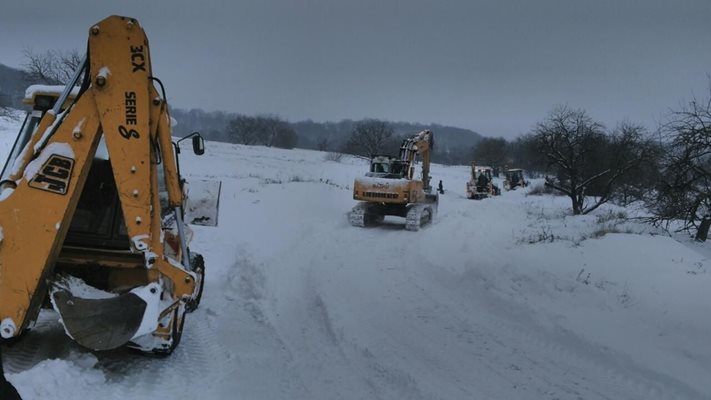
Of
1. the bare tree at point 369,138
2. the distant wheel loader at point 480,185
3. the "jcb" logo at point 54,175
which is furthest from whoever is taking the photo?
the bare tree at point 369,138

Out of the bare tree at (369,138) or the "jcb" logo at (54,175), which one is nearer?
the "jcb" logo at (54,175)

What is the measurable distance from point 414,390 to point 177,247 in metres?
2.69

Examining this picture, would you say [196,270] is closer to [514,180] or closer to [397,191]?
[397,191]

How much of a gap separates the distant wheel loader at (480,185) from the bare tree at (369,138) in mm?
36466

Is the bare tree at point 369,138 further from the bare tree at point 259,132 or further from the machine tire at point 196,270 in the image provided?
the machine tire at point 196,270

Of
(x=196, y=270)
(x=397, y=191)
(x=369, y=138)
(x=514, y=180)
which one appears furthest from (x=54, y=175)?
(x=369, y=138)

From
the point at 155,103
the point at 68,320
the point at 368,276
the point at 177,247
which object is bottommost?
the point at 368,276

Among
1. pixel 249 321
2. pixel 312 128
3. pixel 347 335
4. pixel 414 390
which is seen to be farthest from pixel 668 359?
pixel 312 128

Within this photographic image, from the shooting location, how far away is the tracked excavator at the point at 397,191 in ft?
53.8

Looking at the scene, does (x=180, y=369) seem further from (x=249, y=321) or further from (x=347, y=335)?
(x=347, y=335)

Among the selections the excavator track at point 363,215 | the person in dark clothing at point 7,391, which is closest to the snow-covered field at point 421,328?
the person in dark clothing at point 7,391

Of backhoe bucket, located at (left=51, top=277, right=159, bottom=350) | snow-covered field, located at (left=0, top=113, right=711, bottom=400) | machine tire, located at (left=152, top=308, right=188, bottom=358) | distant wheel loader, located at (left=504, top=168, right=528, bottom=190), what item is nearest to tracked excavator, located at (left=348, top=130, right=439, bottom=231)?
snow-covered field, located at (left=0, top=113, right=711, bottom=400)

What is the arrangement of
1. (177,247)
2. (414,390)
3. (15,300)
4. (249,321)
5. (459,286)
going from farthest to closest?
(459,286), (249,321), (177,247), (414,390), (15,300)

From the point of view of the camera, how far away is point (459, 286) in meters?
9.23
